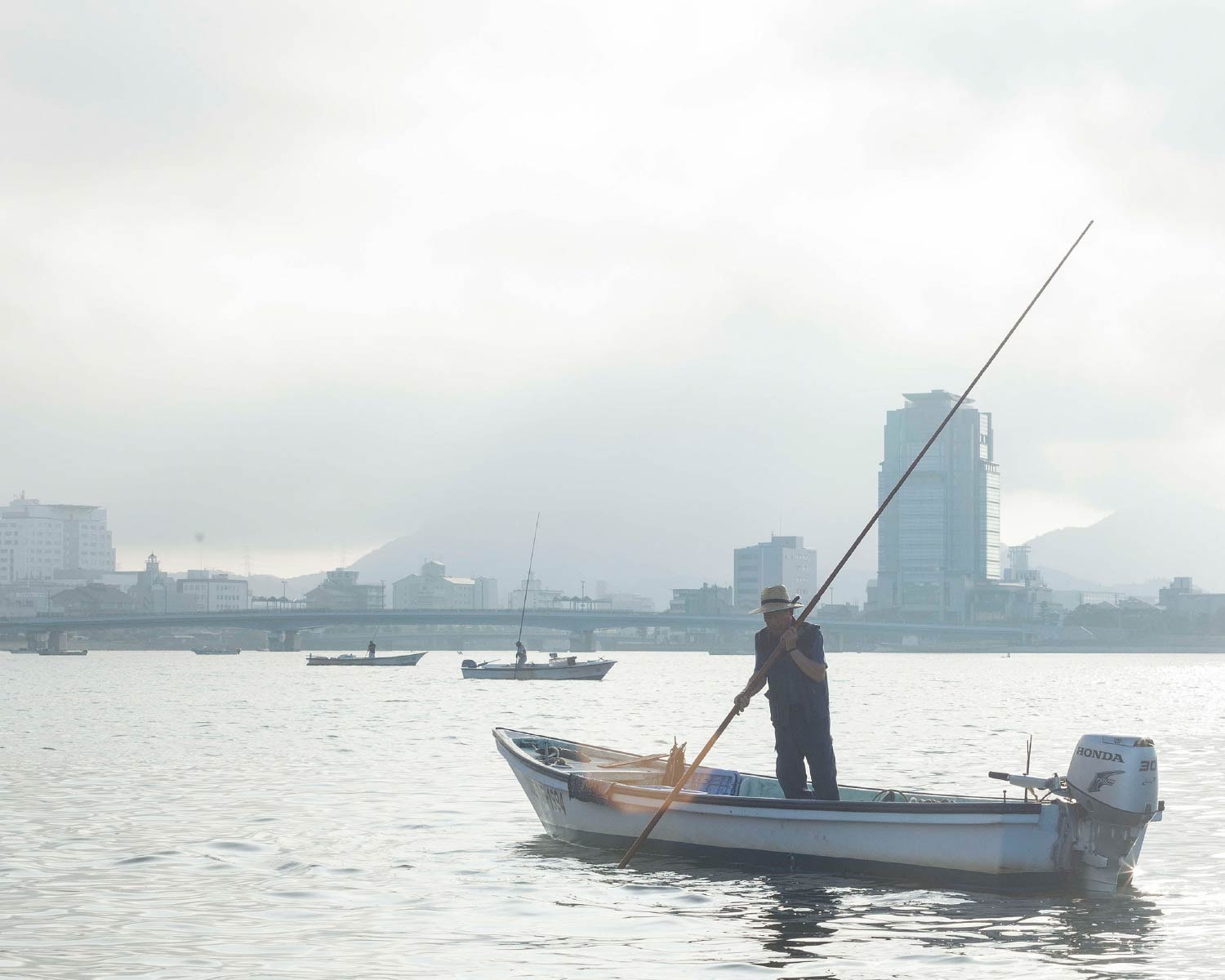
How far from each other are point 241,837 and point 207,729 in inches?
1217

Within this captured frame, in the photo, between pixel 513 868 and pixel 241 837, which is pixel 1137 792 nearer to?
pixel 513 868

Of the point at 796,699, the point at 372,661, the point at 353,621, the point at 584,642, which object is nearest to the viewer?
the point at 796,699

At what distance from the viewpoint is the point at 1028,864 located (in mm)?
16922

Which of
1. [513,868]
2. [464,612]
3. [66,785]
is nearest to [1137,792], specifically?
[513,868]

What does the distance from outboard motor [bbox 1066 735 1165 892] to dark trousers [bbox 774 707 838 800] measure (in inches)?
114

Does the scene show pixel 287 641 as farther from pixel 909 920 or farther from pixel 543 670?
pixel 909 920

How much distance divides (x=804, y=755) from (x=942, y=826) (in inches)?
79.6

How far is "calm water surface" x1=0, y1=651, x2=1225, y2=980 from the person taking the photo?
14.2 meters

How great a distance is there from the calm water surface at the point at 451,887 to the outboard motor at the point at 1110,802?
0.53 metres

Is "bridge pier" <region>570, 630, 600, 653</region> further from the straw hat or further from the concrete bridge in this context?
the straw hat

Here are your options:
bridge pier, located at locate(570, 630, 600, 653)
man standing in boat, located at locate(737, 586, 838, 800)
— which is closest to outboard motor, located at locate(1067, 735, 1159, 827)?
man standing in boat, located at locate(737, 586, 838, 800)

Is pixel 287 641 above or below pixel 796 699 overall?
below

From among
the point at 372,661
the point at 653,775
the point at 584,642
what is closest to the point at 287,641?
the point at 584,642

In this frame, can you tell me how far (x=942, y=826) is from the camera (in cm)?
1722
